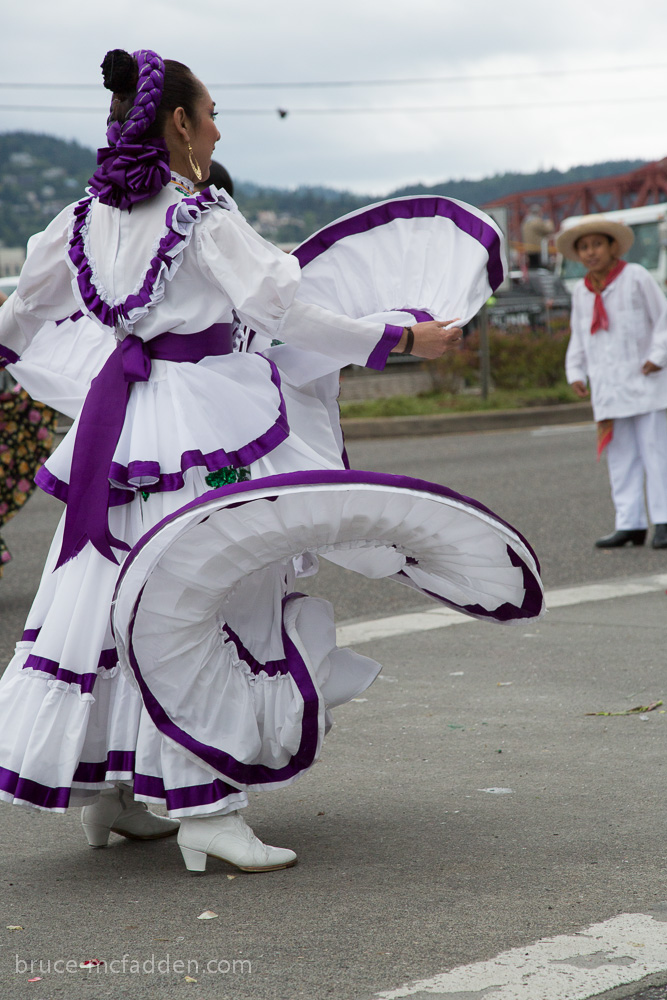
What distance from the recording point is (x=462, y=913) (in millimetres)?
2607

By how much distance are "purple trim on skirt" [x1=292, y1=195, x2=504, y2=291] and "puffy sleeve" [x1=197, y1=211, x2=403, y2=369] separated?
1.47ft

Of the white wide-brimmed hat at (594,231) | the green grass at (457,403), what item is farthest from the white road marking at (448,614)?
the green grass at (457,403)

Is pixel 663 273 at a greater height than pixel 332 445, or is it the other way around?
pixel 663 273

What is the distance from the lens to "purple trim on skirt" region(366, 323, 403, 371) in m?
2.89

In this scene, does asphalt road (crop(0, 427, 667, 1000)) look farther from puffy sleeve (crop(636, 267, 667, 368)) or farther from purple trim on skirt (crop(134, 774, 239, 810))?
puffy sleeve (crop(636, 267, 667, 368))

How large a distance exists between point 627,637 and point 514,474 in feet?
18.9

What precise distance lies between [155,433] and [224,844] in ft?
3.09

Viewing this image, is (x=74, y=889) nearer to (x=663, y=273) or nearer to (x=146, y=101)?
(x=146, y=101)

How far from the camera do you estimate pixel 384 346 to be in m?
2.90

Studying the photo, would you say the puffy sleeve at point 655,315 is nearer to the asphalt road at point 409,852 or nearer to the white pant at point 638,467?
the white pant at point 638,467

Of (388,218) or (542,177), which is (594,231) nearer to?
(388,218)

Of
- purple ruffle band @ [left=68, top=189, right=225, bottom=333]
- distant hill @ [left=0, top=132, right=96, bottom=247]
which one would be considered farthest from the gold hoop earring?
distant hill @ [left=0, top=132, right=96, bottom=247]

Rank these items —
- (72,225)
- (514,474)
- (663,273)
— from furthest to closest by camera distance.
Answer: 1. (663,273)
2. (514,474)
3. (72,225)

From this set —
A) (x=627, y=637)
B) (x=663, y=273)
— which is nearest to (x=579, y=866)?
(x=627, y=637)
